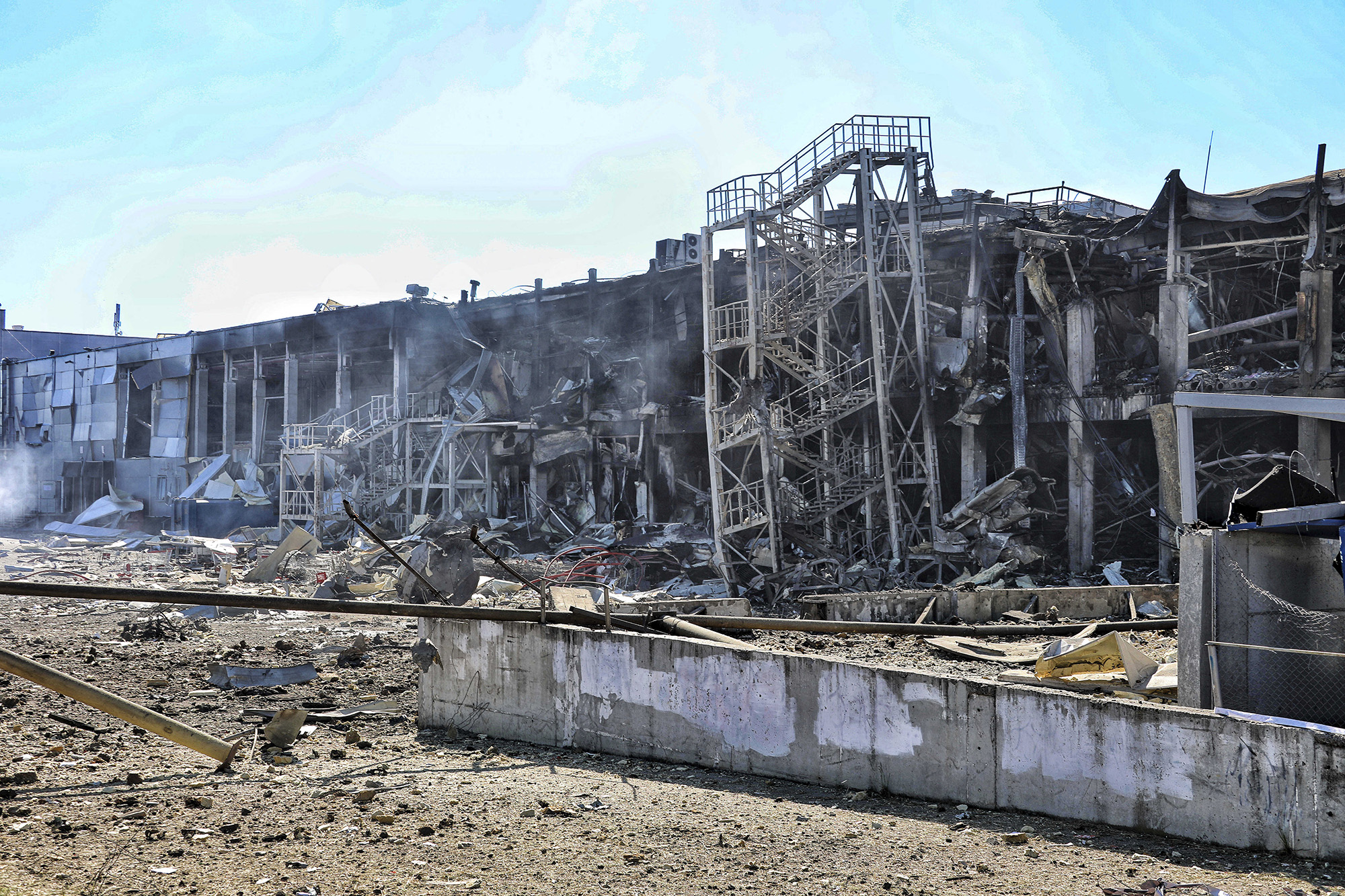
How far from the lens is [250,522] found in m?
37.9

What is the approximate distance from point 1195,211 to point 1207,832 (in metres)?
16.2

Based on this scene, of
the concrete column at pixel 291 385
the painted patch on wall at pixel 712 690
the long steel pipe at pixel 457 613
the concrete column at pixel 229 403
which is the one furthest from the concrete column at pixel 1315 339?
the concrete column at pixel 229 403

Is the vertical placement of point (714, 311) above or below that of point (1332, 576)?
above

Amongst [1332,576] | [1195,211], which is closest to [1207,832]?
Result: [1332,576]

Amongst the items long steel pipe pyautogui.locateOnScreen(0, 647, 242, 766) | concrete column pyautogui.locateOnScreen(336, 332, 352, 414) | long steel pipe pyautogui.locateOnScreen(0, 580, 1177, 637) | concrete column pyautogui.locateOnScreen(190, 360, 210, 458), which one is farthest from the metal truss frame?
concrete column pyautogui.locateOnScreen(190, 360, 210, 458)

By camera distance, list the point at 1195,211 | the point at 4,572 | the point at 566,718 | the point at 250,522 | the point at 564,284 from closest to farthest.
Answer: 1. the point at 566,718
2. the point at 1195,211
3. the point at 4,572
4. the point at 564,284
5. the point at 250,522

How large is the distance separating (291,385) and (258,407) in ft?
9.94

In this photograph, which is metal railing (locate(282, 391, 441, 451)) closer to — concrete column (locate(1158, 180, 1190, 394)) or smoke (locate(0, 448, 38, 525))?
smoke (locate(0, 448, 38, 525))

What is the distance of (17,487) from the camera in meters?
52.3

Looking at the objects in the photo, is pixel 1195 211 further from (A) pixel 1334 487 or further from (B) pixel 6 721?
(B) pixel 6 721

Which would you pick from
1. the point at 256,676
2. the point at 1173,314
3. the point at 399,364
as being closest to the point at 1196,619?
the point at 256,676

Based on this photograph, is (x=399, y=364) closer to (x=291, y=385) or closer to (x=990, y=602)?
(x=291, y=385)

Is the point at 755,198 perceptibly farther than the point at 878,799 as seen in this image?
Yes

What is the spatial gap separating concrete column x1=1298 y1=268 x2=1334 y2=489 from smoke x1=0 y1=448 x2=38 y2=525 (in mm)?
55441
